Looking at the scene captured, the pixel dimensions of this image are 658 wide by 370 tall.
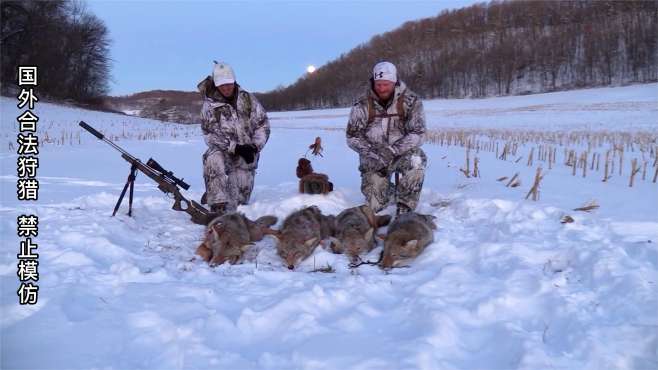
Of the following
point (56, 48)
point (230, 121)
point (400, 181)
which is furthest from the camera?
point (56, 48)

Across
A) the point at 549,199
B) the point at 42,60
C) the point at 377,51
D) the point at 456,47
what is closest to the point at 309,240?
the point at 549,199

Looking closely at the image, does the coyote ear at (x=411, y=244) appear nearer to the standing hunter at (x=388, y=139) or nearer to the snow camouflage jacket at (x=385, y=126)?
the standing hunter at (x=388, y=139)

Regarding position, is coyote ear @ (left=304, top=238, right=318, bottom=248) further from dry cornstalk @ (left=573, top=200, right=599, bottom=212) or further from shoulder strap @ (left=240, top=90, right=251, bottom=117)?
dry cornstalk @ (left=573, top=200, right=599, bottom=212)

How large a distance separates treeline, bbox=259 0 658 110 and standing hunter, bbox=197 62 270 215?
4430cm

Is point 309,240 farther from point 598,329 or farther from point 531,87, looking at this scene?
point 531,87

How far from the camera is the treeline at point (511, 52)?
1649 inches

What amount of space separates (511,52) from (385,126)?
160 feet

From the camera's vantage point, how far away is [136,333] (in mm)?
2453

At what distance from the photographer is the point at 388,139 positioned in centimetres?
575

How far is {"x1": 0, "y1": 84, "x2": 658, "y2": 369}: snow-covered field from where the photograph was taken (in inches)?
89.0

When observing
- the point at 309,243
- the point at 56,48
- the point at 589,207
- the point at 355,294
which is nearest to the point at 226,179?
the point at 309,243

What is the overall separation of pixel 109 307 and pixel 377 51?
230 ft

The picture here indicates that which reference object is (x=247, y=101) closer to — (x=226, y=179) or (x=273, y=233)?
(x=226, y=179)

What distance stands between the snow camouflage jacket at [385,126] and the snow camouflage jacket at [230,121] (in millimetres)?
1305
